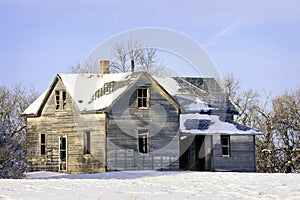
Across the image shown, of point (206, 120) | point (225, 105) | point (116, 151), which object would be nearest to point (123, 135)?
point (116, 151)

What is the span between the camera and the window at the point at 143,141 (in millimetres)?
35219

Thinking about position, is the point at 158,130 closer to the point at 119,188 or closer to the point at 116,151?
the point at 116,151

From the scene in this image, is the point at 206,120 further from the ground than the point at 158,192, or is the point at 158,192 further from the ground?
the point at 206,120

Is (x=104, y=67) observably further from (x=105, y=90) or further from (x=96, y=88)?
(x=105, y=90)

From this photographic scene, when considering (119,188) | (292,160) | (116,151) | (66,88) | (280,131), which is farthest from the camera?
(280,131)

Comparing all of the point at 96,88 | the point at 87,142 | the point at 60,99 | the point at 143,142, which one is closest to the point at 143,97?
the point at 143,142

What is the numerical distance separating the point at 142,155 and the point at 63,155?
526cm

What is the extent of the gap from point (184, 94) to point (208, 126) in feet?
14.1

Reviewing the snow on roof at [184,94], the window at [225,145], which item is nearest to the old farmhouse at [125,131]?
the window at [225,145]

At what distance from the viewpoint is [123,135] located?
34750 mm

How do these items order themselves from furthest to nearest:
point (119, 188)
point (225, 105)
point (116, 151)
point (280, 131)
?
1. point (280, 131)
2. point (225, 105)
3. point (116, 151)
4. point (119, 188)

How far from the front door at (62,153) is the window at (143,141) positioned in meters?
4.90

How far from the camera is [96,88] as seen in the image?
37.8 metres

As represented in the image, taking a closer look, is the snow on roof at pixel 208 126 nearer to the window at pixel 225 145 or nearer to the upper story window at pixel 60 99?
the window at pixel 225 145
